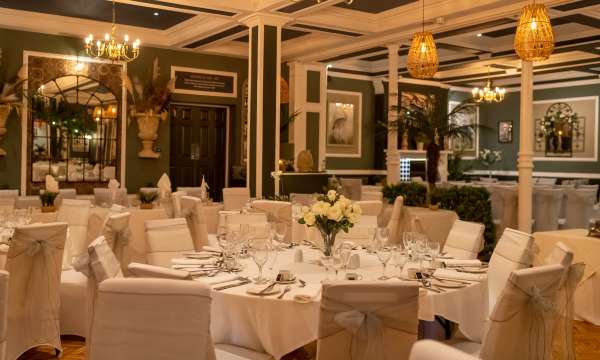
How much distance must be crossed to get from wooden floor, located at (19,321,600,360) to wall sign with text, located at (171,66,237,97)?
299 inches

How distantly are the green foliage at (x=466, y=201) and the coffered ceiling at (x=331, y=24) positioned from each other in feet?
7.57

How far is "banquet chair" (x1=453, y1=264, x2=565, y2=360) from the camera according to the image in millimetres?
2539

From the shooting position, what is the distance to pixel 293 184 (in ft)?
29.4

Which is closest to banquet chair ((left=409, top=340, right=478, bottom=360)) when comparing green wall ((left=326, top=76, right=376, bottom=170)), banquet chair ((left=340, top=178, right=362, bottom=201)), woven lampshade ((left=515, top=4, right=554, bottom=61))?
woven lampshade ((left=515, top=4, right=554, bottom=61))

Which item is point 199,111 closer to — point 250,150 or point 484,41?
point 250,150

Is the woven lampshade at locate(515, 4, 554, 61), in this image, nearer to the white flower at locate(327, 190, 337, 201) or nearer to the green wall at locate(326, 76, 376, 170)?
the white flower at locate(327, 190, 337, 201)

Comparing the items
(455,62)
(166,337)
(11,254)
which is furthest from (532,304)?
(455,62)

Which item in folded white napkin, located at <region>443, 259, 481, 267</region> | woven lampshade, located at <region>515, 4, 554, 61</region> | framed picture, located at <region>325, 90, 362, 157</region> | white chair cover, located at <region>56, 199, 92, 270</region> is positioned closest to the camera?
folded white napkin, located at <region>443, 259, 481, 267</region>

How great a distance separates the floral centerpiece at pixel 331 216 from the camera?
3.62 meters

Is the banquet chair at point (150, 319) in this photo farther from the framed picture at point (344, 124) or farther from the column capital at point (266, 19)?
the framed picture at point (344, 124)

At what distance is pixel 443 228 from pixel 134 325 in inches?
223

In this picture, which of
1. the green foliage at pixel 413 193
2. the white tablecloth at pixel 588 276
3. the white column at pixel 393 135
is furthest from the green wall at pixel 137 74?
the white tablecloth at pixel 588 276

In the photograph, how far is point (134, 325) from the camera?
2258 mm

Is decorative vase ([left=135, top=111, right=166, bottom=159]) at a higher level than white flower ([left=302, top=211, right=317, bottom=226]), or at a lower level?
higher
